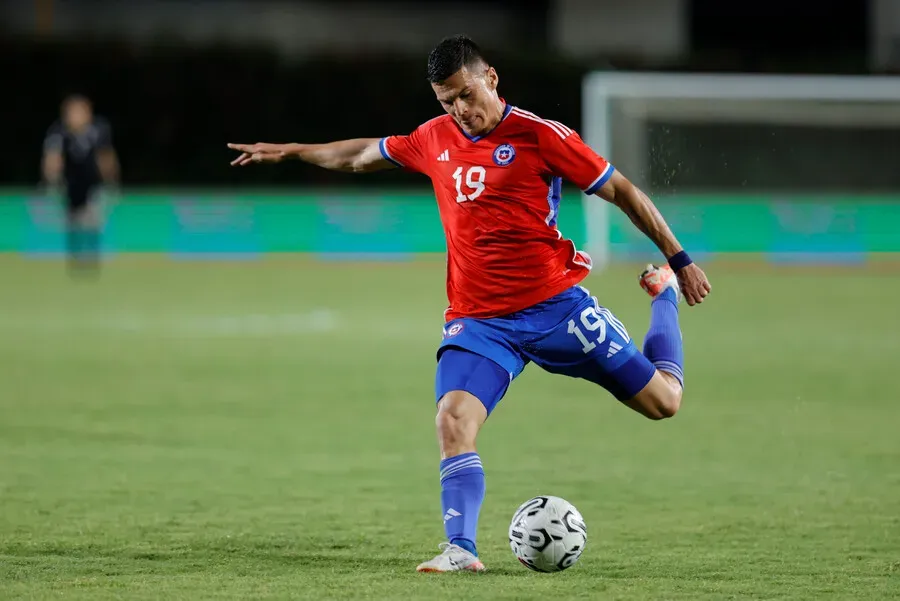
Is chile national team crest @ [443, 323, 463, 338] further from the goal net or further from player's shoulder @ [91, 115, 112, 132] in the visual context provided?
player's shoulder @ [91, 115, 112, 132]

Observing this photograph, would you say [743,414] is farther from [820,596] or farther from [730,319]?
[730,319]

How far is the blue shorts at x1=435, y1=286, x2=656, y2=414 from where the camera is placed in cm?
613

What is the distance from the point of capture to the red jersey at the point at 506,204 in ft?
20.1

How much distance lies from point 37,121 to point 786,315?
14502mm

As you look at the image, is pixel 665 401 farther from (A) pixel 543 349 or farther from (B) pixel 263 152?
(B) pixel 263 152

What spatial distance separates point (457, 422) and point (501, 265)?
0.70 metres

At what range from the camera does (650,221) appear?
6.07 metres

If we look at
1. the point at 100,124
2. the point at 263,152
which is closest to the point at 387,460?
the point at 263,152

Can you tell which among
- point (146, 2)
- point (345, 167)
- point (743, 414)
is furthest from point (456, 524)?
point (146, 2)

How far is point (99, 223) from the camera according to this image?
23625mm

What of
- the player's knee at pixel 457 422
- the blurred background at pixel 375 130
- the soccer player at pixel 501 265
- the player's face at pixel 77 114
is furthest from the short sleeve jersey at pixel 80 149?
the player's knee at pixel 457 422

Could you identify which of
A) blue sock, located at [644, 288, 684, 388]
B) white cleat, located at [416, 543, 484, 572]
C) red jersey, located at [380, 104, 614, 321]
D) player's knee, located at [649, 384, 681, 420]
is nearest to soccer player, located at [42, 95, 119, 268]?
blue sock, located at [644, 288, 684, 388]

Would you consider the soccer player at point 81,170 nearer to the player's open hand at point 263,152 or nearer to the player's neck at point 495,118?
the player's open hand at point 263,152

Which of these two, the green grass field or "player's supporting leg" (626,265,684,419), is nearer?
the green grass field
